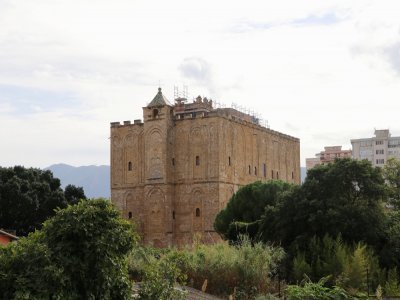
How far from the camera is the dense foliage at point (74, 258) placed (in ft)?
50.7

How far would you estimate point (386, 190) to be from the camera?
33688 millimetres

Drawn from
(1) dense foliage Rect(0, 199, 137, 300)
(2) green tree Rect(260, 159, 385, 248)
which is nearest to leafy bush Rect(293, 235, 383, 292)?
(2) green tree Rect(260, 159, 385, 248)

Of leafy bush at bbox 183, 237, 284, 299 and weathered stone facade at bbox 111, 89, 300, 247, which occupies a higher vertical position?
weathered stone facade at bbox 111, 89, 300, 247

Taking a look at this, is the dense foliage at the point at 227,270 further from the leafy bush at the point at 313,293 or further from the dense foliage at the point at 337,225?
the leafy bush at the point at 313,293

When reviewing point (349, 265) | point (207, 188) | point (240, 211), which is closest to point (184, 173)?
point (207, 188)

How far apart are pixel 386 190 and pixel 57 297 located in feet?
69.3

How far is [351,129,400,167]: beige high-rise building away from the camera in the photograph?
414ft

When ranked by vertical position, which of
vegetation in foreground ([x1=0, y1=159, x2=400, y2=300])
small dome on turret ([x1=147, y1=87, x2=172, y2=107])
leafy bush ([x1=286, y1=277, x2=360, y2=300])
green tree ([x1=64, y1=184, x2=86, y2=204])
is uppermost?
small dome on turret ([x1=147, y1=87, x2=172, y2=107])

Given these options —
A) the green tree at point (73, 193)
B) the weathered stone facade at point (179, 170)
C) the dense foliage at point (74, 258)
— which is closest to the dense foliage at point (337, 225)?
the dense foliage at point (74, 258)

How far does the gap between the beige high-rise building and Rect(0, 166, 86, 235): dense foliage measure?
79439mm

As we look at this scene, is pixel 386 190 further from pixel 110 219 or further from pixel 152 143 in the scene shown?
pixel 152 143

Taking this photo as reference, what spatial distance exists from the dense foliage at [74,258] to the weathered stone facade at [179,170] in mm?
42149

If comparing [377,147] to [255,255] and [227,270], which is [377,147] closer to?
→ [255,255]

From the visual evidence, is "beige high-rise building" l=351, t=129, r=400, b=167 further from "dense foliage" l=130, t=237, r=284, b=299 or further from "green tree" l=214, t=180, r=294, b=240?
"dense foliage" l=130, t=237, r=284, b=299
